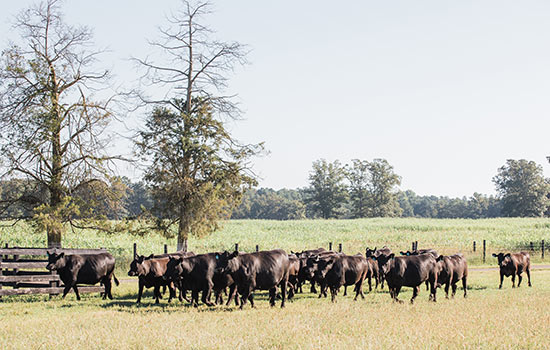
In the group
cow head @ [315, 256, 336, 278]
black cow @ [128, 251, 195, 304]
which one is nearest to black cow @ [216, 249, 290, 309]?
cow head @ [315, 256, 336, 278]

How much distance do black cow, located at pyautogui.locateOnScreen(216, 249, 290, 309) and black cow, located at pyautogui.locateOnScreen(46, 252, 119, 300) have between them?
513 cm

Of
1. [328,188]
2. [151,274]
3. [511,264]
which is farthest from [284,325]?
[328,188]

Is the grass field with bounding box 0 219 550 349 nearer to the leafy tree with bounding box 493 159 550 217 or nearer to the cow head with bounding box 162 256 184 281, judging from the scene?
the cow head with bounding box 162 256 184 281

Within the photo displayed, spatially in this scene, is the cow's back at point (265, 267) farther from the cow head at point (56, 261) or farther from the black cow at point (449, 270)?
the cow head at point (56, 261)

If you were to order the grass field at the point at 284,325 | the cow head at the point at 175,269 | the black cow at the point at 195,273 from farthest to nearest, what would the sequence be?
1. the cow head at the point at 175,269
2. the black cow at the point at 195,273
3. the grass field at the point at 284,325

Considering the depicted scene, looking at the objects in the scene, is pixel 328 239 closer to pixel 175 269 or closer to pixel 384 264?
pixel 384 264

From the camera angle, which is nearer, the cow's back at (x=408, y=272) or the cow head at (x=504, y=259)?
the cow's back at (x=408, y=272)

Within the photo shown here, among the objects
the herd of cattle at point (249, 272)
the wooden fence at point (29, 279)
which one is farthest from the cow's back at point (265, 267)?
the wooden fence at point (29, 279)

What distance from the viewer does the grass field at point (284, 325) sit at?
32.7 ft

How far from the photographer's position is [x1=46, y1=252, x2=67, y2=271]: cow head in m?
17.5

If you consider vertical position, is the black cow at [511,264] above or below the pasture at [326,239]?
above

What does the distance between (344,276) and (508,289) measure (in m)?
8.03

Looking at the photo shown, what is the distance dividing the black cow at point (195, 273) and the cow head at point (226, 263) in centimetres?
46

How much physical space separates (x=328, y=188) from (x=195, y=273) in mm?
97028
